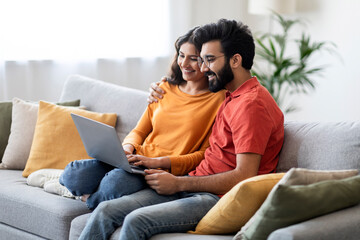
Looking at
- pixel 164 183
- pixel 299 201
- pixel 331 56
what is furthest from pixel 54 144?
pixel 331 56

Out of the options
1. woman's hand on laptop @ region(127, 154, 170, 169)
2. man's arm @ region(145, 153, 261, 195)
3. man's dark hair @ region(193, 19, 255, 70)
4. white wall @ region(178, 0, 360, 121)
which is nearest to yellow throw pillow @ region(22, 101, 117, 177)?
woman's hand on laptop @ region(127, 154, 170, 169)

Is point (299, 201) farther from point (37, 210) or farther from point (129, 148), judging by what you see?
point (37, 210)

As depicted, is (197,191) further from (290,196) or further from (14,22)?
(14,22)

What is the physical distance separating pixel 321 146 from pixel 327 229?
0.58m

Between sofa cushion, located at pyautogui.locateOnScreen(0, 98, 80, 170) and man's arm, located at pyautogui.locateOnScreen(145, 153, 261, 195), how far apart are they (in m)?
1.09

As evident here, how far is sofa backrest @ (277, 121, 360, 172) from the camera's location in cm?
202

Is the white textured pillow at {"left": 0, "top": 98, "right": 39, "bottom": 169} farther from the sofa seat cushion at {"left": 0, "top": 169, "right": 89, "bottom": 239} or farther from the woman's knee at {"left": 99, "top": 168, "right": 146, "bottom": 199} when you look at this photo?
the woman's knee at {"left": 99, "top": 168, "right": 146, "bottom": 199}

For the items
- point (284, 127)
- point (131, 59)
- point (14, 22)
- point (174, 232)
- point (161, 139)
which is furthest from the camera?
point (131, 59)

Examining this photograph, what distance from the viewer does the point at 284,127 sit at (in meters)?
2.29

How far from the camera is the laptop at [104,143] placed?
6.71 ft

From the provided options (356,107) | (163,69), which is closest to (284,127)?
(356,107)

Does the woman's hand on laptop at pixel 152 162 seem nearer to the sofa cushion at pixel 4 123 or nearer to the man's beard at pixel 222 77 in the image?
the man's beard at pixel 222 77

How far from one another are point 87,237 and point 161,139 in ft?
2.21

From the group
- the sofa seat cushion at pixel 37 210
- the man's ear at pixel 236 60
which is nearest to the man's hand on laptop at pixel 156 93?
the man's ear at pixel 236 60
